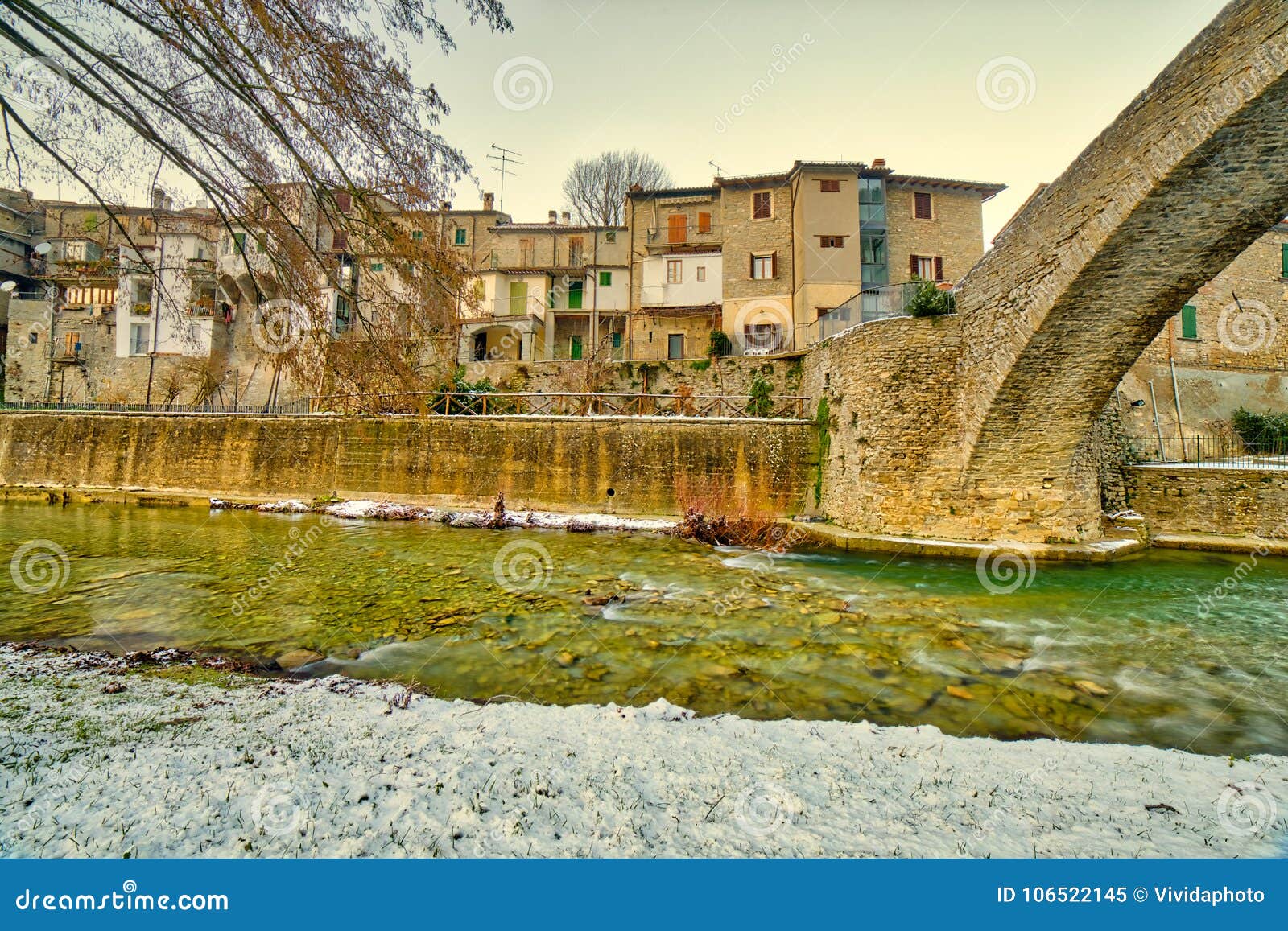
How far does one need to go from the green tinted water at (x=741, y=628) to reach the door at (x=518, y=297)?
71.7ft

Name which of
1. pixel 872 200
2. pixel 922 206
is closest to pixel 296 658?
pixel 872 200

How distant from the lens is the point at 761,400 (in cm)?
1919

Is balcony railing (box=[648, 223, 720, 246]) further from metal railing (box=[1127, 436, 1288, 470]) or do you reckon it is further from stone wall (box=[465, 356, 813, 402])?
metal railing (box=[1127, 436, 1288, 470])

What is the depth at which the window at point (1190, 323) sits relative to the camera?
66.8ft

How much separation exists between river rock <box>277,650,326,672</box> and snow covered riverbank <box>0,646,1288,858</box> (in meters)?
0.97

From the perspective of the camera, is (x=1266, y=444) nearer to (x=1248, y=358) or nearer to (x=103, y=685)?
(x=1248, y=358)

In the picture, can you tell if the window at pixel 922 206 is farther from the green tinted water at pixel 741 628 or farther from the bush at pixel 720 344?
the green tinted water at pixel 741 628

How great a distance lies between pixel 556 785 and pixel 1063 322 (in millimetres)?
10427

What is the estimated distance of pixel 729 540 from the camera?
12.5m

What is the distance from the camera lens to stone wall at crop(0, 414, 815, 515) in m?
15.3

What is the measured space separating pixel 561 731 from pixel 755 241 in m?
27.0

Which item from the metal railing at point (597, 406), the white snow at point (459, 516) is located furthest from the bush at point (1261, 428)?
the white snow at point (459, 516)

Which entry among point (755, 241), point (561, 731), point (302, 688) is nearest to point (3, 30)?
point (302, 688)

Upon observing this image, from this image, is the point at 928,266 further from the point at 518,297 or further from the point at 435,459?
the point at 435,459
